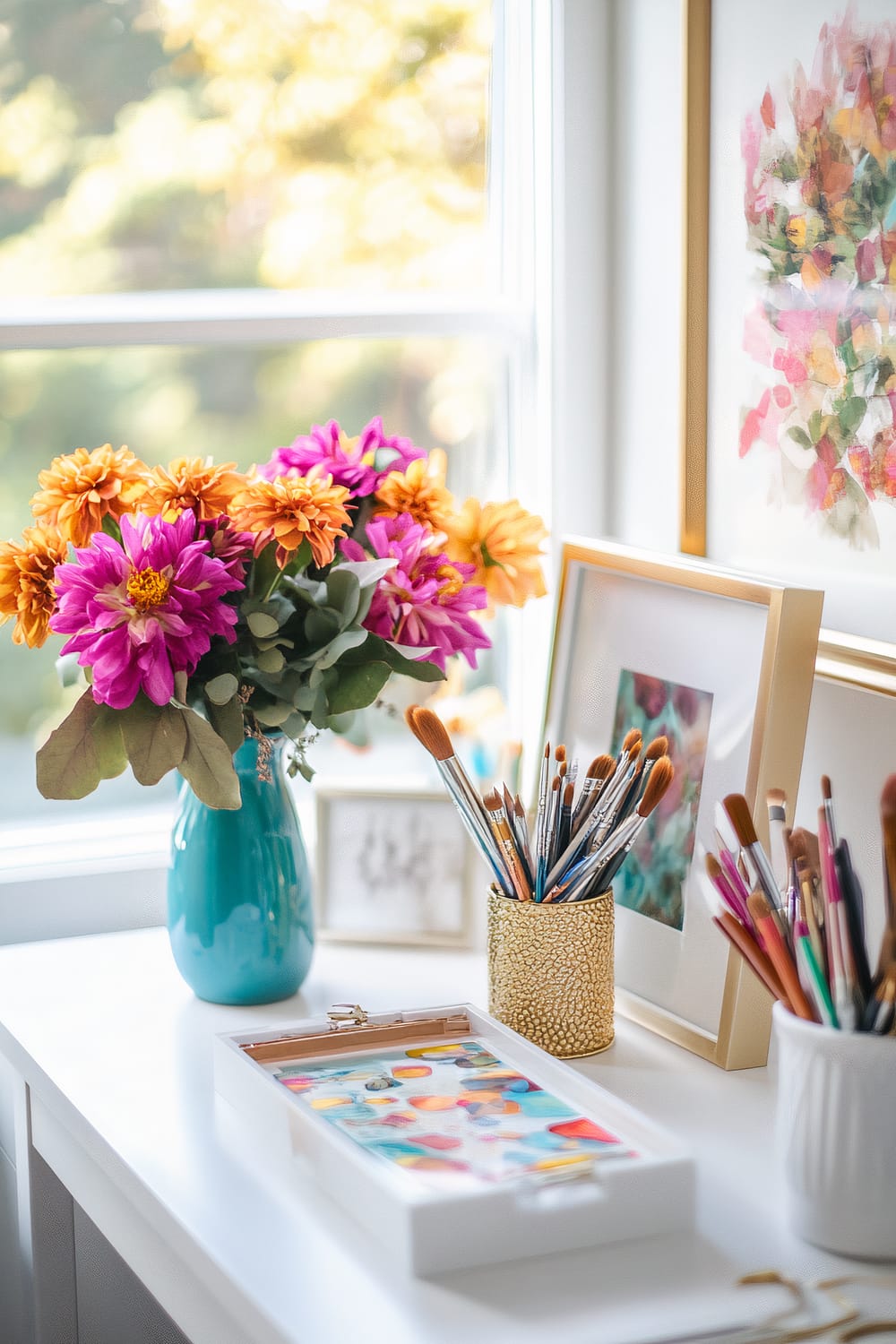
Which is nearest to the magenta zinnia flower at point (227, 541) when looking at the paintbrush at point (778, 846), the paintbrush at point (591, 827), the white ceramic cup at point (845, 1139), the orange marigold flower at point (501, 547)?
the orange marigold flower at point (501, 547)

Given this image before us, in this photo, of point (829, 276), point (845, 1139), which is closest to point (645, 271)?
point (829, 276)

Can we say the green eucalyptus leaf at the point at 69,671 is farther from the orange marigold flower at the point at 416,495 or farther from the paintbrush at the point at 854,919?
the paintbrush at the point at 854,919

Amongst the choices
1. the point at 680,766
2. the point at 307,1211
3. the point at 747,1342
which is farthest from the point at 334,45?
the point at 747,1342

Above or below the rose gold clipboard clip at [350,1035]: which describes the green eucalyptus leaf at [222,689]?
above

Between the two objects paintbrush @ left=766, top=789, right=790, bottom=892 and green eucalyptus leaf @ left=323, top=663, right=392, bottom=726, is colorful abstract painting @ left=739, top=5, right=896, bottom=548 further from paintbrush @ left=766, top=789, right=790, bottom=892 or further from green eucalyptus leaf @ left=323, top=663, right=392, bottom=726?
green eucalyptus leaf @ left=323, top=663, right=392, bottom=726

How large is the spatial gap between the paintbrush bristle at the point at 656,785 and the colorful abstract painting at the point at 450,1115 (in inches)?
8.1

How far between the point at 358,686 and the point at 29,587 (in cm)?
26

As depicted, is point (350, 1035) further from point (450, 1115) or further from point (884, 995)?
point (884, 995)

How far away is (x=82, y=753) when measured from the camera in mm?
1080

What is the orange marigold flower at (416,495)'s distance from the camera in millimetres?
1209

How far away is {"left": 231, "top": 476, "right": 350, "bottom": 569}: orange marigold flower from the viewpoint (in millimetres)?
1085

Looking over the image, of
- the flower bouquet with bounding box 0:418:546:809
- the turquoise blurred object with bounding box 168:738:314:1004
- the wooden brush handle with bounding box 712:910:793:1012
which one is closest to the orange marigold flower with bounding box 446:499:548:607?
the flower bouquet with bounding box 0:418:546:809

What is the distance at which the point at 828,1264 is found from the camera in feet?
2.69

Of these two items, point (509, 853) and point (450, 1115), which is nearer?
point (450, 1115)
